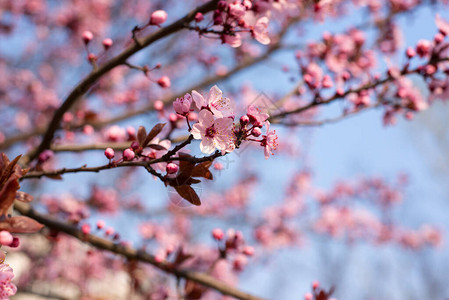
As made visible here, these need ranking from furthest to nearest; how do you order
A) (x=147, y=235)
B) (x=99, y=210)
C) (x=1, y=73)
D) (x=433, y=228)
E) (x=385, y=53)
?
(x=433, y=228), (x=1, y=73), (x=147, y=235), (x=99, y=210), (x=385, y=53)

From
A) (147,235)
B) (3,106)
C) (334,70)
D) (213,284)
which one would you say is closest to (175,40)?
Answer: (3,106)

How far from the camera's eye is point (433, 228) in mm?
9227

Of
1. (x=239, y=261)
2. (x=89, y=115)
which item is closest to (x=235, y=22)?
(x=89, y=115)

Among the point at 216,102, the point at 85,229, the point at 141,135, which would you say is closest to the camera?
the point at 216,102

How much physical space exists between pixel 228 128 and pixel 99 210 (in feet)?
11.0

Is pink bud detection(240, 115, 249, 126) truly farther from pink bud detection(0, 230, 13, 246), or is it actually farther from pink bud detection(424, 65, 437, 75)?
pink bud detection(424, 65, 437, 75)

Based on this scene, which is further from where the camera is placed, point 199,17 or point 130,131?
point 130,131

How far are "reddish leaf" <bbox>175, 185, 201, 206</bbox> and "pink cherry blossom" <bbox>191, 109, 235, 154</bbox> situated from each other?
0.55 feet

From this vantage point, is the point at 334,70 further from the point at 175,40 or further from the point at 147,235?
the point at 175,40

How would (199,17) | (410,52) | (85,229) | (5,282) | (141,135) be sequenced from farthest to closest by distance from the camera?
(410,52)
(85,229)
(199,17)
(141,135)
(5,282)

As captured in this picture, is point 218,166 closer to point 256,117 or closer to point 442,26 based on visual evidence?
point 256,117

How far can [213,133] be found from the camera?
4.04 feet

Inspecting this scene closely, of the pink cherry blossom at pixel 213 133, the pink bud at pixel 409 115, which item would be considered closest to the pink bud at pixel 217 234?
the pink cherry blossom at pixel 213 133

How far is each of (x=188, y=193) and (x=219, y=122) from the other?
0.98ft
